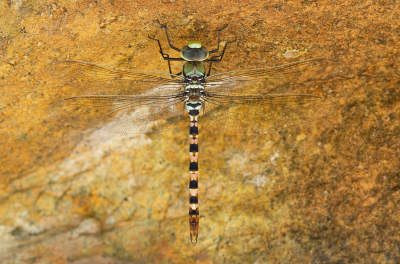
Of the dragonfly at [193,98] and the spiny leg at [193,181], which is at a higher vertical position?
the dragonfly at [193,98]

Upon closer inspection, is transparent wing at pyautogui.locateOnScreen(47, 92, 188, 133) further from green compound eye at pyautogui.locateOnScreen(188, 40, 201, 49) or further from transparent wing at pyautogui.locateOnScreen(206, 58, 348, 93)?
green compound eye at pyautogui.locateOnScreen(188, 40, 201, 49)

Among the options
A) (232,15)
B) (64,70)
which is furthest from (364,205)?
(64,70)

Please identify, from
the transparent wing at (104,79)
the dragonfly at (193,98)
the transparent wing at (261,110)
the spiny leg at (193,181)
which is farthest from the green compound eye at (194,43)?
the spiny leg at (193,181)

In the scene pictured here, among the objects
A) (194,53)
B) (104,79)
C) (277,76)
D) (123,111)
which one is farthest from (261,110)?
(104,79)

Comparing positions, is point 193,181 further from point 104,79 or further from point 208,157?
point 104,79

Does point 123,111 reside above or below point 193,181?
above

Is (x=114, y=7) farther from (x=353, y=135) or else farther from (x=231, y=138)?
(x=353, y=135)

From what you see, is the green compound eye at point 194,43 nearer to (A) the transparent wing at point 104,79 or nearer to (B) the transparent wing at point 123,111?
(A) the transparent wing at point 104,79

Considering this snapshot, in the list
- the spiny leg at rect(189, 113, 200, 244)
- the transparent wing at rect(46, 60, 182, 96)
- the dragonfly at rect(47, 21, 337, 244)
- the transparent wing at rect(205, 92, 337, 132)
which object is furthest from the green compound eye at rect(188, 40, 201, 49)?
the spiny leg at rect(189, 113, 200, 244)
